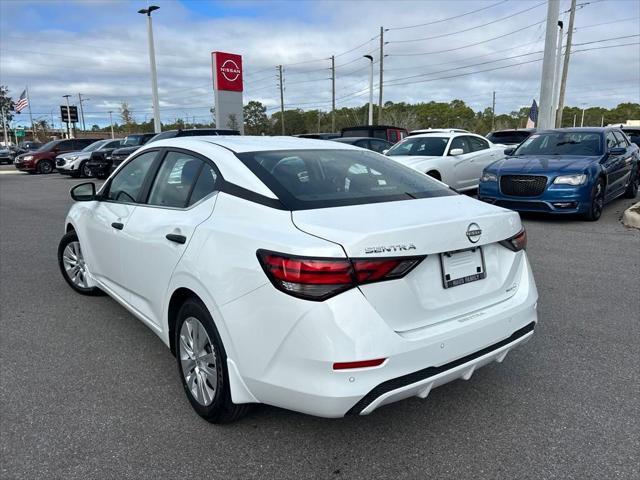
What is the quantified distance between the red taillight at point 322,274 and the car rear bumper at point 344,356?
0.16ft

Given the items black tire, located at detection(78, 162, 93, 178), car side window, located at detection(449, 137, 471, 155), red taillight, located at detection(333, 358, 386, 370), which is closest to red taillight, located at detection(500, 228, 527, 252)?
red taillight, located at detection(333, 358, 386, 370)

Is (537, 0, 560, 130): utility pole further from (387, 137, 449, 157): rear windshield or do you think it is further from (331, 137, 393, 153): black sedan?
(387, 137, 449, 157): rear windshield

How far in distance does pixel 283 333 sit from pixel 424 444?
1.06 meters

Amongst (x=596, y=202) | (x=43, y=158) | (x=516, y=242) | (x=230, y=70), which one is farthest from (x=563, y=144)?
(x=43, y=158)

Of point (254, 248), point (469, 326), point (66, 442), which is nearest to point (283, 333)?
point (254, 248)

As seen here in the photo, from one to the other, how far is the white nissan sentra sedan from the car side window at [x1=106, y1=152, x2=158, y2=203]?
11.3 inches

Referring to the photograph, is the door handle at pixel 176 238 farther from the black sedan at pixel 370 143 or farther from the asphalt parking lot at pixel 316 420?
the black sedan at pixel 370 143

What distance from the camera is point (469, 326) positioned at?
2492mm

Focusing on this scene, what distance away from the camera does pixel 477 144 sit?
40.9 feet

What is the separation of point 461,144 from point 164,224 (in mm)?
10107

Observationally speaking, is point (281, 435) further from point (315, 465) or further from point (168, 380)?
point (168, 380)

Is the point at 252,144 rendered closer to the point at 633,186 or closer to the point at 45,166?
the point at 633,186

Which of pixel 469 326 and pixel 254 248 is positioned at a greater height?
pixel 254 248

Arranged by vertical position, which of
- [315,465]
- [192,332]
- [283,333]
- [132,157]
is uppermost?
[132,157]
